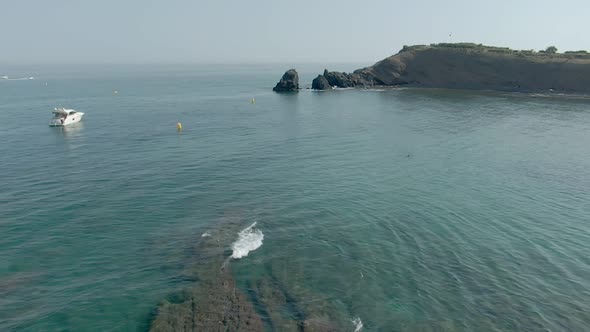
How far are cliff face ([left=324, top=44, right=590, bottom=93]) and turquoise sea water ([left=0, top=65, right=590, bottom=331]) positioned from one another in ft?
220

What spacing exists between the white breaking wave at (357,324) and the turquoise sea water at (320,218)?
376 mm

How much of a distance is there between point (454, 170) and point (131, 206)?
43447 mm

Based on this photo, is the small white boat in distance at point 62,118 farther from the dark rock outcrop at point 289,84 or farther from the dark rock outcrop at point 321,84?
the dark rock outcrop at point 321,84

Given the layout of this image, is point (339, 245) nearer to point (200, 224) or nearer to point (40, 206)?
point (200, 224)

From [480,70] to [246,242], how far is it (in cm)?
15195

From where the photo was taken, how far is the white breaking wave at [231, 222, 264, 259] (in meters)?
34.9

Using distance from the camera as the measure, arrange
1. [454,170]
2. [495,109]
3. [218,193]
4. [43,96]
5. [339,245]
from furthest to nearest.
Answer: [43,96]
[495,109]
[454,170]
[218,193]
[339,245]

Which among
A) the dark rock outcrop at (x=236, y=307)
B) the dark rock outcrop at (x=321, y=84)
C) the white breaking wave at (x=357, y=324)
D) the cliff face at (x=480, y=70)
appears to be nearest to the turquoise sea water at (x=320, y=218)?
the white breaking wave at (x=357, y=324)

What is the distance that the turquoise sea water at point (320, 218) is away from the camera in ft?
93.4

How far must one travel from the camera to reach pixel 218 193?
49.6 m

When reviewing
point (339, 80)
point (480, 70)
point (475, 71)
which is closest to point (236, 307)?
point (339, 80)

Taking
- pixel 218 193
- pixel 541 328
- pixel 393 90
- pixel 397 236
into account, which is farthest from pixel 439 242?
pixel 393 90

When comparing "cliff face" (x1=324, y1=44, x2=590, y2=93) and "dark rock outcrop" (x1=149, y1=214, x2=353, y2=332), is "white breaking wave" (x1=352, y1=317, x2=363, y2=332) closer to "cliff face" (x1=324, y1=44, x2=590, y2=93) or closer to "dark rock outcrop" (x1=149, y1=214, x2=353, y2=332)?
"dark rock outcrop" (x1=149, y1=214, x2=353, y2=332)

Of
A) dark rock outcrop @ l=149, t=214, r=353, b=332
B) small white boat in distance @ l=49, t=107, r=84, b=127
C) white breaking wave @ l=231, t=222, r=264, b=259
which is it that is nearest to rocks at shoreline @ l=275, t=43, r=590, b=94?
small white boat in distance @ l=49, t=107, r=84, b=127
